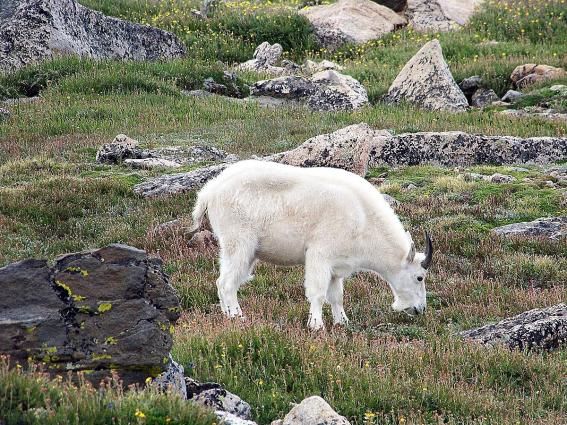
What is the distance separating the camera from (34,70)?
31203mm

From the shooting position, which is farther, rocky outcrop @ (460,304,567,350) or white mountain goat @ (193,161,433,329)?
white mountain goat @ (193,161,433,329)

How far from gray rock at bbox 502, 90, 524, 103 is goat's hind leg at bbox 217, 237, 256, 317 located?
2118 centimetres

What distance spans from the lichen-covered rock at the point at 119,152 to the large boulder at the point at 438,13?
76.3 ft

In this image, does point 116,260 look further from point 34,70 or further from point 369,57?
point 369,57

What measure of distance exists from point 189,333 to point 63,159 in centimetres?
1320

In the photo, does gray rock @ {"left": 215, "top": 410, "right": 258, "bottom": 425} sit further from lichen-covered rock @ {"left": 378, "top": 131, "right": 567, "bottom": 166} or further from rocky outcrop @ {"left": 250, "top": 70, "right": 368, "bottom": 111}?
rocky outcrop @ {"left": 250, "top": 70, "right": 368, "bottom": 111}

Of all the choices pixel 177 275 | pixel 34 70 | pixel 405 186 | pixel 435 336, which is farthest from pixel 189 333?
pixel 34 70

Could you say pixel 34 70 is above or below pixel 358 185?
below

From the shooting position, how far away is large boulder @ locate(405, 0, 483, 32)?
42656 millimetres

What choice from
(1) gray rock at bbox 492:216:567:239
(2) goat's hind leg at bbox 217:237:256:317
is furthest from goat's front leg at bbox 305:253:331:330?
(1) gray rock at bbox 492:216:567:239

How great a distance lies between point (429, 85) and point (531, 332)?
825 inches

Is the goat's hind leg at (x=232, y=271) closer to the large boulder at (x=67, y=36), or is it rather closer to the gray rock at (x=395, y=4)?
the large boulder at (x=67, y=36)

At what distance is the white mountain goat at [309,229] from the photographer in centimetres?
1110

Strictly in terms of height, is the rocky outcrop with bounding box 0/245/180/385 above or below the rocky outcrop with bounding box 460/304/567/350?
above
